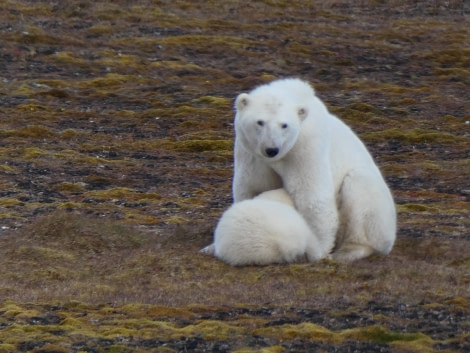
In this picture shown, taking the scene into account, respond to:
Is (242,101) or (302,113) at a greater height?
(242,101)

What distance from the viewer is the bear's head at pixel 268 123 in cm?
1093

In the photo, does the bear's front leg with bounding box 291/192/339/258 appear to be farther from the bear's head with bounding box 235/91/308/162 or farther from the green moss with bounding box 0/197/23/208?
the green moss with bounding box 0/197/23/208

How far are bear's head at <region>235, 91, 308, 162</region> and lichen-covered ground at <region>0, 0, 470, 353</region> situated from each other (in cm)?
129

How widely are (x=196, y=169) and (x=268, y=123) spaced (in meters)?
9.99

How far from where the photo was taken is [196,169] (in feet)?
68.6

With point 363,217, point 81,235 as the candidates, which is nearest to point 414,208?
point 363,217

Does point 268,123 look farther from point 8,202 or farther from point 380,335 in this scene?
point 8,202

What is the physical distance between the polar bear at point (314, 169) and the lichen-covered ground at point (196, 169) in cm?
45

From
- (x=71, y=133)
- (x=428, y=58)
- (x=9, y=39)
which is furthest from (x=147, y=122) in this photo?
(x=428, y=58)

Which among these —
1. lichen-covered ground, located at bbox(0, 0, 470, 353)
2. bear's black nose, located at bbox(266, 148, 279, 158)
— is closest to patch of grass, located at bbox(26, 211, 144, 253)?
lichen-covered ground, located at bbox(0, 0, 470, 353)

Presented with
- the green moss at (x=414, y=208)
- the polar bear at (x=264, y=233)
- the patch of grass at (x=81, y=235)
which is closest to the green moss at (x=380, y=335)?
the polar bear at (x=264, y=233)

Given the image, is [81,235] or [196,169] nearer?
[81,235]

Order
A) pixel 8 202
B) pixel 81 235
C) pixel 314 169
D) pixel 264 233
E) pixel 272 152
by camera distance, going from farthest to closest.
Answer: pixel 8 202, pixel 81 235, pixel 314 169, pixel 264 233, pixel 272 152

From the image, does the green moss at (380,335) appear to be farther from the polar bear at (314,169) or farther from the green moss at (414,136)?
the green moss at (414,136)
